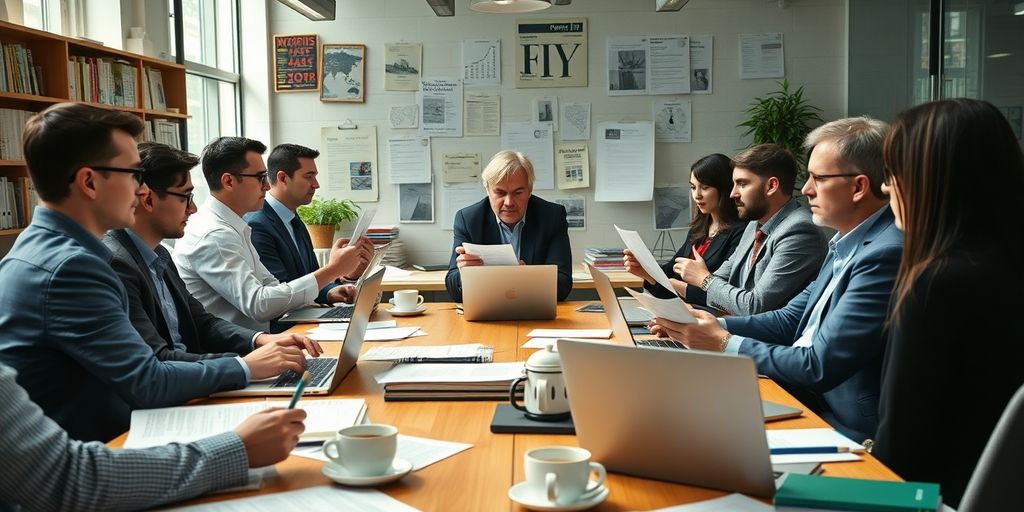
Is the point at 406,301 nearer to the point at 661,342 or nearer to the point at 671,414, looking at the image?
the point at 661,342

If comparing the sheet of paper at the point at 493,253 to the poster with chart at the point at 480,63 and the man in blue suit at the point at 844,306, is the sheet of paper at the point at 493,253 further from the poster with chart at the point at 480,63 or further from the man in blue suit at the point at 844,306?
the poster with chart at the point at 480,63

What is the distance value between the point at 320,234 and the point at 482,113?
123 cm

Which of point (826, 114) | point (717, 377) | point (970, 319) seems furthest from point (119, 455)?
point (826, 114)

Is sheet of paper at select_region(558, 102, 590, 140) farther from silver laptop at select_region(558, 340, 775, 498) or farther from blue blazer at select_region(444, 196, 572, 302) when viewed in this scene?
silver laptop at select_region(558, 340, 775, 498)

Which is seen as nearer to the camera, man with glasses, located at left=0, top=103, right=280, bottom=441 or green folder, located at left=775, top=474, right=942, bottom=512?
green folder, located at left=775, top=474, right=942, bottom=512

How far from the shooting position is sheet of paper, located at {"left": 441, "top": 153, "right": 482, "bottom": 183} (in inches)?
230

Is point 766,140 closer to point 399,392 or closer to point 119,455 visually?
point 399,392

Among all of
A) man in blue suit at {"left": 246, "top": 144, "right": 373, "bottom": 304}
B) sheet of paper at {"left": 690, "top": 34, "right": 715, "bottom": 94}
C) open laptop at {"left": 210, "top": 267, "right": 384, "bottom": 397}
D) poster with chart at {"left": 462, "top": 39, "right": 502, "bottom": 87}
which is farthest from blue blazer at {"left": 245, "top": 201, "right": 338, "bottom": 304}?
sheet of paper at {"left": 690, "top": 34, "right": 715, "bottom": 94}

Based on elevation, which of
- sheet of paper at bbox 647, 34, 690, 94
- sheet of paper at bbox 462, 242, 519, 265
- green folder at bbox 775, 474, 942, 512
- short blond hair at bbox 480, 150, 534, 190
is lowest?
green folder at bbox 775, 474, 942, 512

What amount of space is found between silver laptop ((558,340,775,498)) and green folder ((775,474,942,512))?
82 mm

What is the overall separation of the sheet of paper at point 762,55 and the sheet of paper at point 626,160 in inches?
27.4

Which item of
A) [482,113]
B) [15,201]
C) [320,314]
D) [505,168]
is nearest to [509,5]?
[505,168]

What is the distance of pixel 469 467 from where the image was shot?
1.54 meters

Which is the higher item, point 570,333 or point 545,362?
point 545,362
